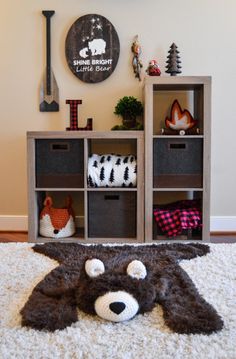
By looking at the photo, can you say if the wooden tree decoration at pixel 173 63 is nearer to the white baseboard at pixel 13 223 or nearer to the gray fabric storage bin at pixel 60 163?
the gray fabric storage bin at pixel 60 163

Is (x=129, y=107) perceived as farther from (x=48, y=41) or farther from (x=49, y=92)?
(x=48, y=41)

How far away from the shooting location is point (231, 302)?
1342 mm

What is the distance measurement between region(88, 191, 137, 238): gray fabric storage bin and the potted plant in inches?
17.3

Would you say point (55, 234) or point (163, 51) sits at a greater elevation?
point (163, 51)

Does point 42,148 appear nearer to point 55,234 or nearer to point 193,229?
point 55,234

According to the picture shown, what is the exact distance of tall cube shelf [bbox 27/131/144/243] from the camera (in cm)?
217

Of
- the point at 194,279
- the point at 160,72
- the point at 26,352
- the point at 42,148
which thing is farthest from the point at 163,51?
the point at 26,352

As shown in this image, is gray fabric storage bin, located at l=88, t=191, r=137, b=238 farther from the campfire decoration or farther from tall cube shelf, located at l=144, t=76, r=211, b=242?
the campfire decoration

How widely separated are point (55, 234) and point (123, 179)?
1.71ft

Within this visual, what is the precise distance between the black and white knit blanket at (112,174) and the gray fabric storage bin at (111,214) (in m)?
0.06

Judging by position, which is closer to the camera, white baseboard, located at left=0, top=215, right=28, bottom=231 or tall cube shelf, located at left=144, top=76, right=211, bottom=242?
tall cube shelf, located at left=144, top=76, right=211, bottom=242

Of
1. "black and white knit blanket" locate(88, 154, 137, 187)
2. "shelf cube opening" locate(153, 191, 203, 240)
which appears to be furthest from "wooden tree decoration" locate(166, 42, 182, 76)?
"shelf cube opening" locate(153, 191, 203, 240)

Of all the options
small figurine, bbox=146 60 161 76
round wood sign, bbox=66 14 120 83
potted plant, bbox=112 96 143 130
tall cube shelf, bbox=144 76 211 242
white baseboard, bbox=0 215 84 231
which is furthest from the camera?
white baseboard, bbox=0 215 84 231

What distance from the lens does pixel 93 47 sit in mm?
2471
